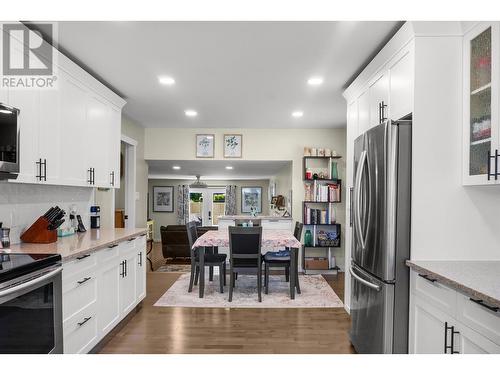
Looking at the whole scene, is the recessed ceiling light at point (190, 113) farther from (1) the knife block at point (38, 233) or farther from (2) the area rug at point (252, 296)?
(1) the knife block at point (38, 233)

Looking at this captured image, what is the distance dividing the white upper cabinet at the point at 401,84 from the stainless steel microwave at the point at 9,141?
2.57 meters

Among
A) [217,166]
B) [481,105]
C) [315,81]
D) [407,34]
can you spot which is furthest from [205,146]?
[481,105]

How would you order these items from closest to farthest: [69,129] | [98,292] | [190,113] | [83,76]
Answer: [98,292] < [69,129] < [83,76] < [190,113]

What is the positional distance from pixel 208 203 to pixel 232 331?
362 inches

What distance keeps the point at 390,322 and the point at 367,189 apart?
0.90 m

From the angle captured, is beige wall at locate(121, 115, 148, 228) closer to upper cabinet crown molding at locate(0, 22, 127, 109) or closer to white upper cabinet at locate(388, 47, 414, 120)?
upper cabinet crown molding at locate(0, 22, 127, 109)

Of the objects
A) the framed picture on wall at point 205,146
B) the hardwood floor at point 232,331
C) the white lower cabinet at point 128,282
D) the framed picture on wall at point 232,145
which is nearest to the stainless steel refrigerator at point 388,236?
the hardwood floor at point 232,331

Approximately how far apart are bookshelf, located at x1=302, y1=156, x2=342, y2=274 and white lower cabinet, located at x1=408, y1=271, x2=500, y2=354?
12.0ft

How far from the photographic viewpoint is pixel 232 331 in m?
3.22

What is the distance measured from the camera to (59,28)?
242 centimetres

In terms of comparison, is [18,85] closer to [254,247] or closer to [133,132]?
[254,247]

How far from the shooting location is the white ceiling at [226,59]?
7.93 feet

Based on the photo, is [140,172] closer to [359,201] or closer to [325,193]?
[325,193]

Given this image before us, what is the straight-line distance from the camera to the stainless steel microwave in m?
2.07
